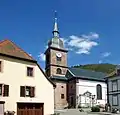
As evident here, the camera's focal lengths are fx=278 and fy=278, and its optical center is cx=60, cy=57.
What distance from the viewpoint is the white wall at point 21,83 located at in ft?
105

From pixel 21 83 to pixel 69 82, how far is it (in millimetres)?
35069

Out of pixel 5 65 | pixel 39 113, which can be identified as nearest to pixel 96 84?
pixel 39 113

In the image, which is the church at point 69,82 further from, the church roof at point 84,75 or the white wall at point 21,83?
the white wall at point 21,83

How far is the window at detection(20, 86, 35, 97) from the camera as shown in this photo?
33188 mm

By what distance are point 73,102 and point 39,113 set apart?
30677mm

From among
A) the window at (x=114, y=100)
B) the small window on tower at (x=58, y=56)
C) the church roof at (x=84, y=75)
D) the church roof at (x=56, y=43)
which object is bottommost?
the window at (x=114, y=100)

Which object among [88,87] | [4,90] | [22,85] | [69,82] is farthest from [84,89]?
[4,90]

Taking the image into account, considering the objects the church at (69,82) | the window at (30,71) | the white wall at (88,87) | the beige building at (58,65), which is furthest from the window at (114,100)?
the window at (30,71)

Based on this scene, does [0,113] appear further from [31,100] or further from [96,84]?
[96,84]

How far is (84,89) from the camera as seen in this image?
215 feet

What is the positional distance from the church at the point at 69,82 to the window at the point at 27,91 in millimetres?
30228

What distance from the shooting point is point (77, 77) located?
64.8 m

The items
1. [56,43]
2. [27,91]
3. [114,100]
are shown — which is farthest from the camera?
[56,43]

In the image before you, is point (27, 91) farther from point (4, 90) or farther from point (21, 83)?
point (4, 90)
